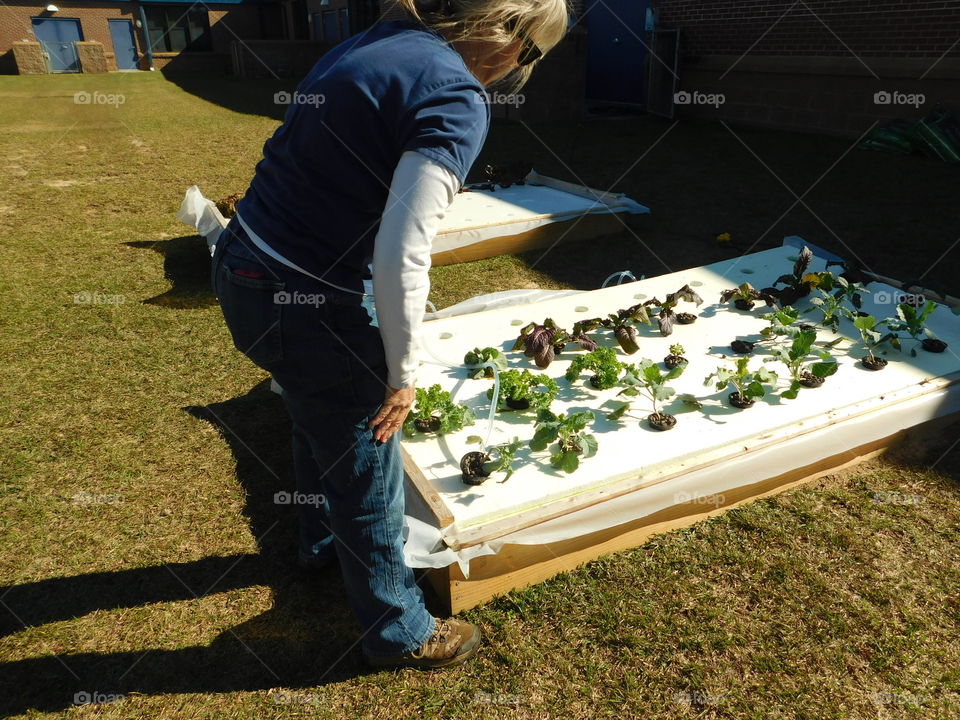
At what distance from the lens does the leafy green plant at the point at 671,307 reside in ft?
12.6

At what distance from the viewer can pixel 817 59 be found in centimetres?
1063

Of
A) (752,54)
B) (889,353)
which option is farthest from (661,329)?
(752,54)

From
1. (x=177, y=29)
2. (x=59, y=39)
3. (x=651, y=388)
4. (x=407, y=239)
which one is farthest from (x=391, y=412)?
(x=59, y=39)

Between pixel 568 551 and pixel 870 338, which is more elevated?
pixel 870 338

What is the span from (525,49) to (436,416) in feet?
5.64

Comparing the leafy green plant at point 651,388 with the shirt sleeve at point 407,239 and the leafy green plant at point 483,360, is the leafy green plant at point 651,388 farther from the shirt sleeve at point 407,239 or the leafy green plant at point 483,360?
the shirt sleeve at point 407,239

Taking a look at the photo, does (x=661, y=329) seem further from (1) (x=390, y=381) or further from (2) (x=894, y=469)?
(1) (x=390, y=381)

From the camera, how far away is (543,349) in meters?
3.54

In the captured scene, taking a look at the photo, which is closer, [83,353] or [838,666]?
[838,666]

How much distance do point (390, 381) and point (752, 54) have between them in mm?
12139
